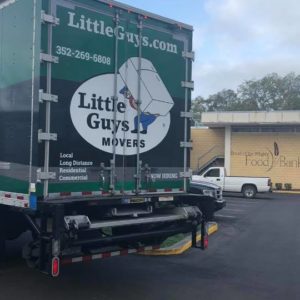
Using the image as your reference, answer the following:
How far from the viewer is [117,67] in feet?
23.4

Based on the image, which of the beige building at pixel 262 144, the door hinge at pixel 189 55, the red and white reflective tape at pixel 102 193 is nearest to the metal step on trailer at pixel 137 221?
the red and white reflective tape at pixel 102 193

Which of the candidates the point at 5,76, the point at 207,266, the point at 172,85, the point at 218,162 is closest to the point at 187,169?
the point at 172,85

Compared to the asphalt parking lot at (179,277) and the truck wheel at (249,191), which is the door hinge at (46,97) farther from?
the truck wheel at (249,191)

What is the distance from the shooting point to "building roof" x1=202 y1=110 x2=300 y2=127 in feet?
108

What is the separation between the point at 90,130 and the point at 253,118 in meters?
28.4

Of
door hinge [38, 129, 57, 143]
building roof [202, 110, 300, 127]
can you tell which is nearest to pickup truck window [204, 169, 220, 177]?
building roof [202, 110, 300, 127]

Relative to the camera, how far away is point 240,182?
28.1 m

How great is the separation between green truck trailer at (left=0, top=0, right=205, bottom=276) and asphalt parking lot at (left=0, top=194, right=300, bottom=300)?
61 centimetres

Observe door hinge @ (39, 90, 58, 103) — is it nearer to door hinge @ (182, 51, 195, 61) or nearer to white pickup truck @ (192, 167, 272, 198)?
door hinge @ (182, 51, 195, 61)

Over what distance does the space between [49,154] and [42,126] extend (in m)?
0.36

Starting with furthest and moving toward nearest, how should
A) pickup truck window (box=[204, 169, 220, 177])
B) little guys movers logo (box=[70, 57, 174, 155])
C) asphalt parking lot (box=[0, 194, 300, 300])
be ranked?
pickup truck window (box=[204, 169, 220, 177])
asphalt parking lot (box=[0, 194, 300, 300])
little guys movers logo (box=[70, 57, 174, 155])

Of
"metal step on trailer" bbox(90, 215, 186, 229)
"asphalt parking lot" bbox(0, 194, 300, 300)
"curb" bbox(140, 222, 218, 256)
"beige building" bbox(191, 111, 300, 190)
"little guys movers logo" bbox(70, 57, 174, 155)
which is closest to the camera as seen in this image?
"metal step on trailer" bbox(90, 215, 186, 229)

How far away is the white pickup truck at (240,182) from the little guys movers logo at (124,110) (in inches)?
801

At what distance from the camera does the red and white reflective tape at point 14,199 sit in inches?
248
